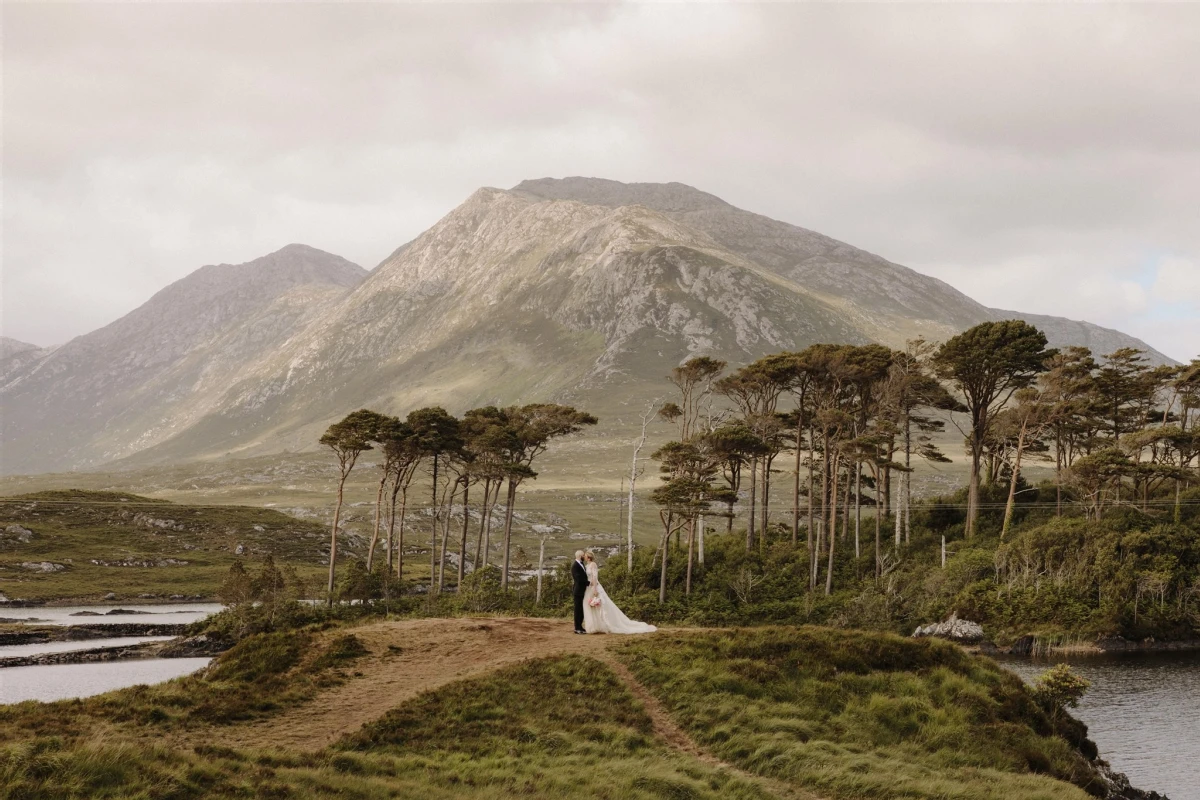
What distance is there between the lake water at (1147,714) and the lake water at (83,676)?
170 ft

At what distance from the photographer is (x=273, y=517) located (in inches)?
6786

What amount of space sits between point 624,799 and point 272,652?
14.9 metres

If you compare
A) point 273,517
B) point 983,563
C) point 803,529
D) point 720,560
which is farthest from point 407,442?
point 273,517

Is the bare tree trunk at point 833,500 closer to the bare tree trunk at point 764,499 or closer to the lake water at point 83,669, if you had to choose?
the bare tree trunk at point 764,499

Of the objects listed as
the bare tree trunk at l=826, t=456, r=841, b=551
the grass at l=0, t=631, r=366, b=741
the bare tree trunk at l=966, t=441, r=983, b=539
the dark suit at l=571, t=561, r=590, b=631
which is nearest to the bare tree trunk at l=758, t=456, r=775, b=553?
the bare tree trunk at l=826, t=456, r=841, b=551

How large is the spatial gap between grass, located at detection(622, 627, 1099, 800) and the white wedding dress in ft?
7.72

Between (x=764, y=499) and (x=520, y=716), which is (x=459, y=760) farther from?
(x=764, y=499)

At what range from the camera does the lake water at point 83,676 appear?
54.9 meters

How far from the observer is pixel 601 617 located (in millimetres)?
33594

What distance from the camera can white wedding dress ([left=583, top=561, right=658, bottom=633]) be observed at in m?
33.2

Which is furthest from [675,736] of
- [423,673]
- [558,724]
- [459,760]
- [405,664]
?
[405,664]

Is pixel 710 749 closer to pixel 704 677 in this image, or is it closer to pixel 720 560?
pixel 704 677

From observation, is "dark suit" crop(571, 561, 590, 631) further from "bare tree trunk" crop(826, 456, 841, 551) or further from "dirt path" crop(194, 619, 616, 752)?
"bare tree trunk" crop(826, 456, 841, 551)

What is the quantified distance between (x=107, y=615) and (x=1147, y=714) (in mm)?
98009
